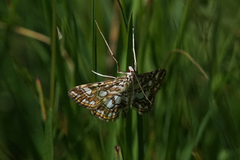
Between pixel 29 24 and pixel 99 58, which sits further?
pixel 29 24

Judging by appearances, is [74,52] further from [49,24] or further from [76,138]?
[76,138]

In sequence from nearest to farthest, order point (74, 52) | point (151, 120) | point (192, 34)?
point (74, 52), point (151, 120), point (192, 34)

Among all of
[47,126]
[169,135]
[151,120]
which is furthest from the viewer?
[151,120]

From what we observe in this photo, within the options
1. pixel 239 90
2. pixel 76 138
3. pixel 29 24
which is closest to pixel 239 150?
pixel 239 90
